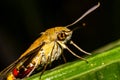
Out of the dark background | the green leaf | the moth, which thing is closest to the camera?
the green leaf

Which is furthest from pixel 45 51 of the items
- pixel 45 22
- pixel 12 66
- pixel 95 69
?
pixel 45 22

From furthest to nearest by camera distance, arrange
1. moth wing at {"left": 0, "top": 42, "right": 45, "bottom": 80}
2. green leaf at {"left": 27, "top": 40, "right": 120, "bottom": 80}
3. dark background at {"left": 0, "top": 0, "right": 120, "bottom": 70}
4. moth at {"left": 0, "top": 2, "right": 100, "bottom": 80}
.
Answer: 1. dark background at {"left": 0, "top": 0, "right": 120, "bottom": 70}
2. moth at {"left": 0, "top": 2, "right": 100, "bottom": 80}
3. moth wing at {"left": 0, "top": 42, "right": 45, "bottom": 80}
4. green leaf at {"left": 27, "top": 40, "right": 120, "bottom": 80}

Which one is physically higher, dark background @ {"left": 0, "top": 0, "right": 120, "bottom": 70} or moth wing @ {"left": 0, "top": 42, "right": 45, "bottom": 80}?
moth wing @ {"left": 0, "top": 42, "right": 45, "bottom": 80}

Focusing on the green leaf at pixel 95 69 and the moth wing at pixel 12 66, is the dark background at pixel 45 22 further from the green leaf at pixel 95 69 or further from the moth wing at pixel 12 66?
the green leaf at pixel 95 69

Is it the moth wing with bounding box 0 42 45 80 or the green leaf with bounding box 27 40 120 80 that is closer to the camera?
the green leaf with bounding box 27 40 120 80

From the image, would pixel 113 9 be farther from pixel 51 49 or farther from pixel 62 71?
pixel 62 71

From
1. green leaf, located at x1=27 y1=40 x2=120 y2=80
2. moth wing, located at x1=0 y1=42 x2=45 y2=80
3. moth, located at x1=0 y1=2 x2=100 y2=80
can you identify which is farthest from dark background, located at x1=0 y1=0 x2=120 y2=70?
green leaf, located at x1=27 y1=40 x2=120 y2=80

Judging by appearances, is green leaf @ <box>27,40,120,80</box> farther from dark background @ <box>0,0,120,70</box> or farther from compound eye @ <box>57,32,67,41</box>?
dark background @ <box>0,0,120,70</box>
